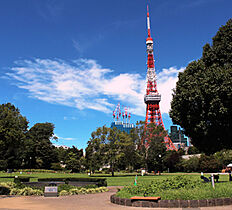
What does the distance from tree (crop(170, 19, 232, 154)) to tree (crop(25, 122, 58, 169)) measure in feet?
194

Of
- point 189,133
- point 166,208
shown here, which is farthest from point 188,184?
point 189,133

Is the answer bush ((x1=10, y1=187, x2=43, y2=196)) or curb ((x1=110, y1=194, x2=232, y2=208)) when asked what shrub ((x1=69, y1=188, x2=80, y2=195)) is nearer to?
bush ((x1=10, y1=187, x2=43, y2=196))

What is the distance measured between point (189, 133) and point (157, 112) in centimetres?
6953

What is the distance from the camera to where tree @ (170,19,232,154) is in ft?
52.3

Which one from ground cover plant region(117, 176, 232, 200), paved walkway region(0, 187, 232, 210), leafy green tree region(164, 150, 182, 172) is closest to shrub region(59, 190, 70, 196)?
paved walkway region(0, 187, 232, 210)

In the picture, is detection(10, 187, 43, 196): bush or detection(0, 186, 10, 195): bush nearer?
detection(0, 186, 10, 195): bush

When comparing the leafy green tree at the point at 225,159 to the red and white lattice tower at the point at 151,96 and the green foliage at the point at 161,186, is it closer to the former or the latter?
the red and white lattice tower at the point at 151,96

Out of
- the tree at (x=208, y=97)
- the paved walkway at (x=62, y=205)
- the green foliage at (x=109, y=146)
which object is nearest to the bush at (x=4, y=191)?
the paved walkway at (x=62, y=205)

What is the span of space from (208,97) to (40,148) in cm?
6522

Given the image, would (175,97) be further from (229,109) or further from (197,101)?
(229,109)

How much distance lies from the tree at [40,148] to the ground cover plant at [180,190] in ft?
207

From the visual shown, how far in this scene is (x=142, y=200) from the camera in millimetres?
10125

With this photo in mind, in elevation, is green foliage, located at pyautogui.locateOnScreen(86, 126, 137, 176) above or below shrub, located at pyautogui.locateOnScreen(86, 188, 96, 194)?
above

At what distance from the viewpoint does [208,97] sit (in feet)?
54.5
